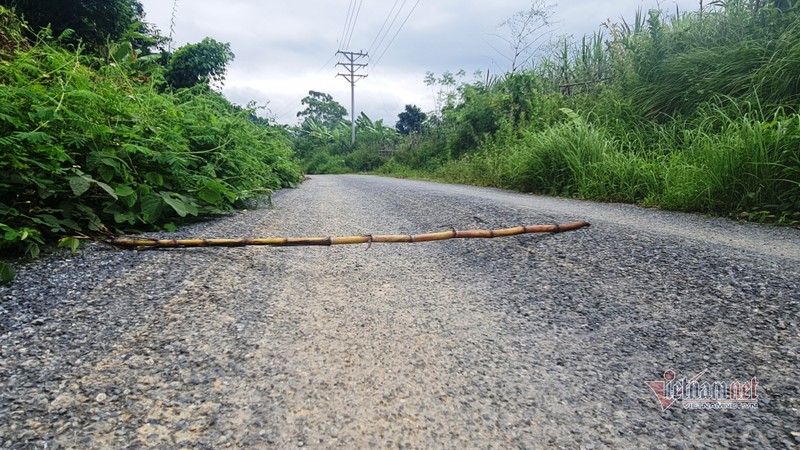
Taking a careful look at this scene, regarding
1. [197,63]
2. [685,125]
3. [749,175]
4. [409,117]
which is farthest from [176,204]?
[409,117]

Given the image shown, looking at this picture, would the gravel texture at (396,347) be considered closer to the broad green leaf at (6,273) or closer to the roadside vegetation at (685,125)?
the broad green leaf at (6,273)

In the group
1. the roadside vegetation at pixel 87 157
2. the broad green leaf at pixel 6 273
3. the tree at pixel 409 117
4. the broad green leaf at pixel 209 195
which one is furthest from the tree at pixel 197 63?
the tree at pixel 409 117

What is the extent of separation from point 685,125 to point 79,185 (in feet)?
19.8

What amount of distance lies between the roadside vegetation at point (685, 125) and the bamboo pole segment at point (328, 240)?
5.11ft

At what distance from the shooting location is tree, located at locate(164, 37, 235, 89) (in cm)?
780

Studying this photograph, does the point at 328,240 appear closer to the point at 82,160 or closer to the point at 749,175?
the point at 82,160

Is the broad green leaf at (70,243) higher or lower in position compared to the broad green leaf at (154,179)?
lower

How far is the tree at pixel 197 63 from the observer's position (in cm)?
780

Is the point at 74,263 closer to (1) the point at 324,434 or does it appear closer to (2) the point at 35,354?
(2) the point at 35,354

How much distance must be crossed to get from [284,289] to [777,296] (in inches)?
66.5

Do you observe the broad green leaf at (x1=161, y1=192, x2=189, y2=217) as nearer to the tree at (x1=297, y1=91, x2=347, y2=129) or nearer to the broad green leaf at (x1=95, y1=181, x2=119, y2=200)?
the broad green leaf at (x1=95, y1=181, x2=119, y2=200)

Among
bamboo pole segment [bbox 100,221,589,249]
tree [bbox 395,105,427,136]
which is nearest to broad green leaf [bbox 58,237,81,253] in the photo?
bamboo pole segment [bbox 100,221,589,249]

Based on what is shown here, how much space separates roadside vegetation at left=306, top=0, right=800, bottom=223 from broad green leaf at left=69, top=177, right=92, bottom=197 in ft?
13.0

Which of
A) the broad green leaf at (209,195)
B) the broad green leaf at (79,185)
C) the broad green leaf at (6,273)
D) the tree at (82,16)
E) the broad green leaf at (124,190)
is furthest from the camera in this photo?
the tree at (82,16)
